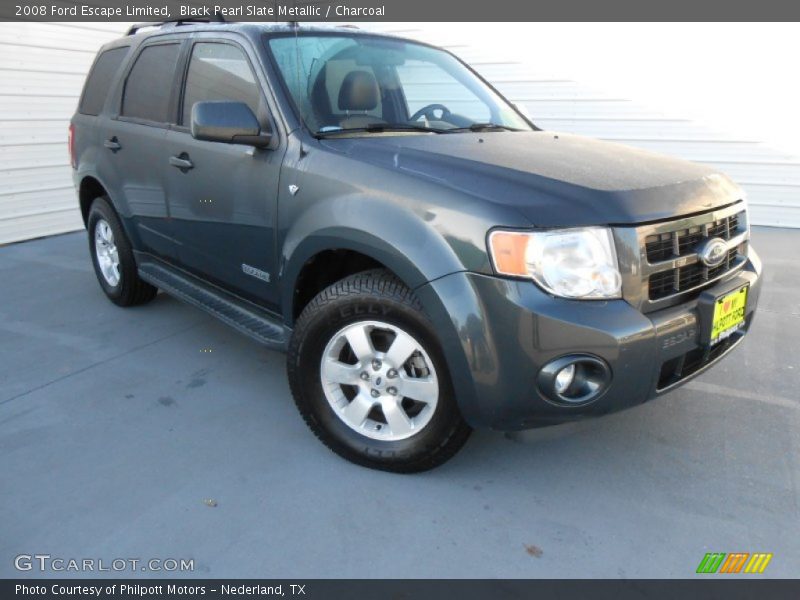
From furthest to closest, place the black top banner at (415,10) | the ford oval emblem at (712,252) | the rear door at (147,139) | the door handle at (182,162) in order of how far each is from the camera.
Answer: the black top banner at (415,10) < the rear door at (147,139) < the door handle at (182,162) < the ford oval emblem at (712,252)

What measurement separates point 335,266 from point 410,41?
62.3 inches

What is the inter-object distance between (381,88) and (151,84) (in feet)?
4.89

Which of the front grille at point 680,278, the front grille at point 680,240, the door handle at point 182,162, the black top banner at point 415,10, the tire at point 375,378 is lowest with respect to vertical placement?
the tire at point 375,378

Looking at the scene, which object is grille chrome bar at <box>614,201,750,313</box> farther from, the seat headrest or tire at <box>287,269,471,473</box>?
the seat headrest

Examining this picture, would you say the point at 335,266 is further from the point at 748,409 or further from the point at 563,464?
the point at 748,409

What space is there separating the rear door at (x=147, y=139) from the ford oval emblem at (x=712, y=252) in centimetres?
268

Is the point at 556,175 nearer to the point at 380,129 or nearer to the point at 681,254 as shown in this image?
the point at 681,254

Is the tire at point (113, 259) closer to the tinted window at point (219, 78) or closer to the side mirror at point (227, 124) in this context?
the tinted window at point (219, 78)

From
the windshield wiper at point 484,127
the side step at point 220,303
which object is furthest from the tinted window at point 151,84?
the windshield wiper at point 484,127

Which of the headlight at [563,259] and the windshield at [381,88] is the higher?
the windshield at [381,88]

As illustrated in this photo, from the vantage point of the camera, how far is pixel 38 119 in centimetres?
672

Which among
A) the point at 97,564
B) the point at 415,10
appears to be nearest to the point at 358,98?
the point at 97,564

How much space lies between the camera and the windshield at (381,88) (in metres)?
2.80

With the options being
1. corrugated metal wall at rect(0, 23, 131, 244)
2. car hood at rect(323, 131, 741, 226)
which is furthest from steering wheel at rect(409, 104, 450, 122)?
corrugated metal wall at rect(0, 23, 131, 244)
